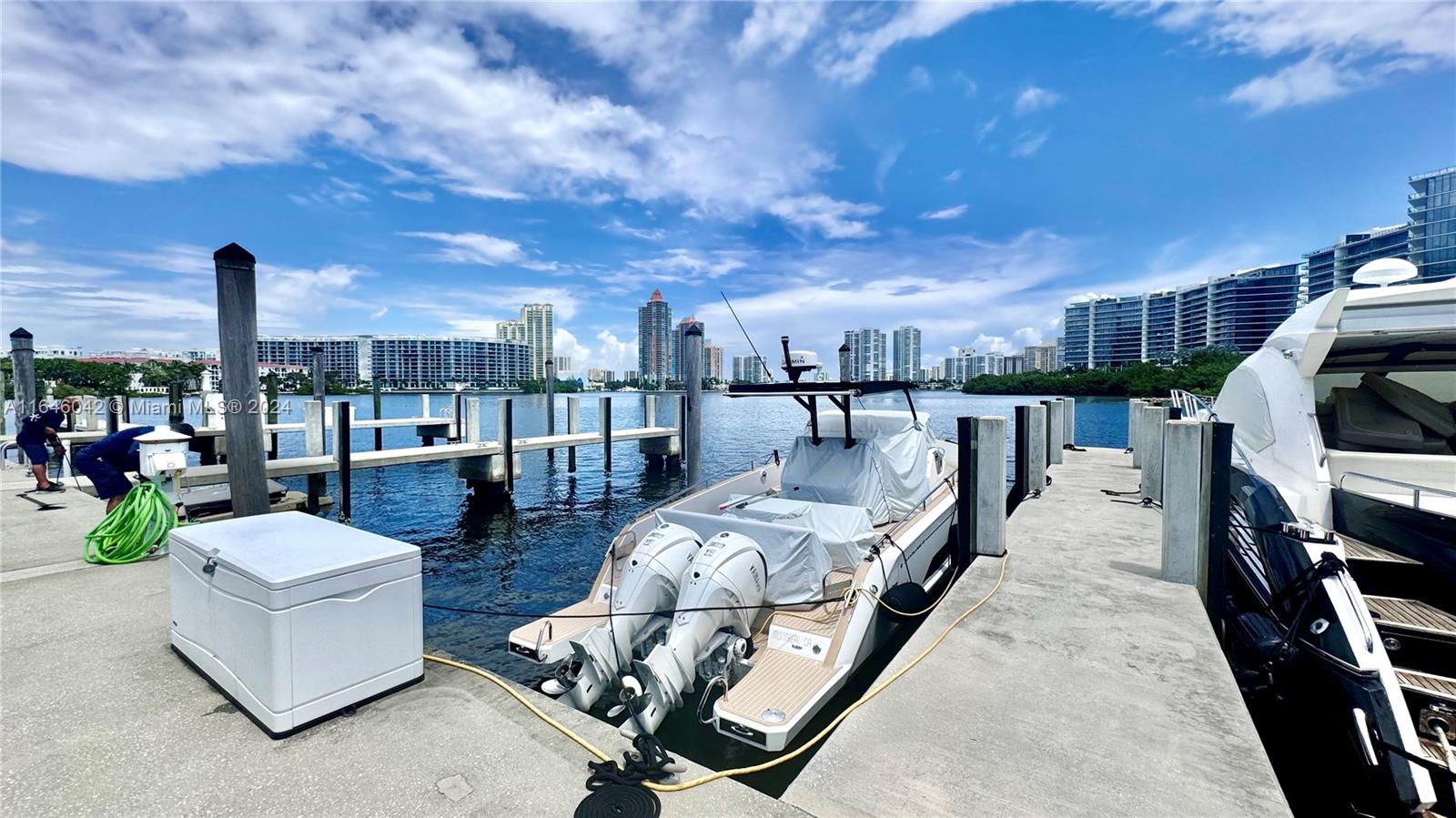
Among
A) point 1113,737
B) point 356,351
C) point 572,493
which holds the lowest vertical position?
point 572,493

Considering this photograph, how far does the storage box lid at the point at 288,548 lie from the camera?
2.86 metres

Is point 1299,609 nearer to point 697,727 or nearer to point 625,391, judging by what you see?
point 697,727

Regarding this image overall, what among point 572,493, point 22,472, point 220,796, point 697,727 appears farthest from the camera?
point 572,493

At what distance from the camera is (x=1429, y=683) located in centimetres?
343

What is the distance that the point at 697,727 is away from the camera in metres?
4.66

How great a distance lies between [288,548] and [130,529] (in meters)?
4.22

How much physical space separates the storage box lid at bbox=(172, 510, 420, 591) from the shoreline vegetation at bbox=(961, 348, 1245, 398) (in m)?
46.1

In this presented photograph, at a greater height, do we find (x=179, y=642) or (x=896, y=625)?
(x=179, y=642)

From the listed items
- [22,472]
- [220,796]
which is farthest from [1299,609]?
[22,472]

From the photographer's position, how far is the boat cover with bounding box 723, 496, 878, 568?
218 inches

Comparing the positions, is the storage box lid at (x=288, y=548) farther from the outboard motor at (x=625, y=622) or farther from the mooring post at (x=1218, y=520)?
the mooring post at (x=1218, y=520)

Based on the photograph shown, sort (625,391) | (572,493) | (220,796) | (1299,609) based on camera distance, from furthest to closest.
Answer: (625,391) → (572,493) → (1299,609) → (220,796)

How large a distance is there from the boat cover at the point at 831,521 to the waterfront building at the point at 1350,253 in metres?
62.3

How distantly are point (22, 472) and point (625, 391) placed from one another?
429 feet
